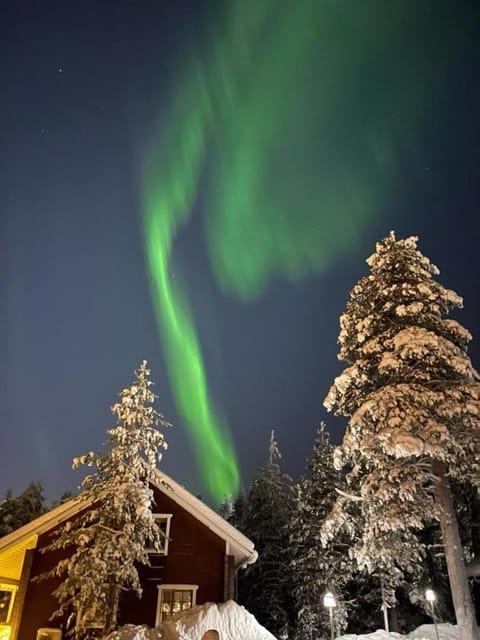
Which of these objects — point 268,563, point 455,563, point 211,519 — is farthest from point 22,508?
point 455,563

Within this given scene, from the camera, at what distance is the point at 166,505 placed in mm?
21531

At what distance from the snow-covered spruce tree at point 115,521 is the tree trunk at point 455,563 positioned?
346 inches

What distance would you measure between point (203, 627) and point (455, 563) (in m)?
6.62

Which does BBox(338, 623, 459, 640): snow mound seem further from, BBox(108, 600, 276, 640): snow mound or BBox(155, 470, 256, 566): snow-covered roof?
BBox(108, 600, 276, 640): snow mound

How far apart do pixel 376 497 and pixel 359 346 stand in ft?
15.9

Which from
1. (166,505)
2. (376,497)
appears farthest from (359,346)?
(166,505)

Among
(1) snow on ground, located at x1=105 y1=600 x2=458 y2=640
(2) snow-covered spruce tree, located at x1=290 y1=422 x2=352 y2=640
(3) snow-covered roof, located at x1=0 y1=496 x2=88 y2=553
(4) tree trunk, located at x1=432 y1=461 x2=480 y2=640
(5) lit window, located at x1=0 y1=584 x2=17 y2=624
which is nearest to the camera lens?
(1) snow on ground, located at x1=105 y1=600 x2=458 y2=640

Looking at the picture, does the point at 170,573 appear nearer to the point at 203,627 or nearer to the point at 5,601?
the point at 5,601

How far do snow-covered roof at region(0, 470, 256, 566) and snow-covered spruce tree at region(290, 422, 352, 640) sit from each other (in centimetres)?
610

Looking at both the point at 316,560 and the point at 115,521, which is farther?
the point at 316,560

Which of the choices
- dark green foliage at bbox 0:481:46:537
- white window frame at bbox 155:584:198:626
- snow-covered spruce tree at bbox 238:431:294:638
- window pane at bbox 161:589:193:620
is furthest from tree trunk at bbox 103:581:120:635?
dark green foliage at bbox 0:481:46:537

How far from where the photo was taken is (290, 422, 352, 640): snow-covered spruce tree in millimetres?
25344

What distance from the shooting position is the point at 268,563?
29.6 meters

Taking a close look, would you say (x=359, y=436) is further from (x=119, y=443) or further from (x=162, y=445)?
(x=119, y=443)
